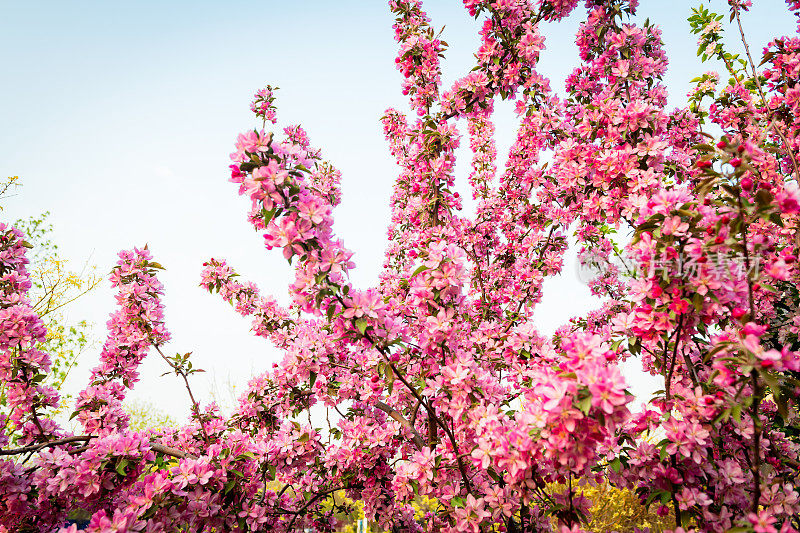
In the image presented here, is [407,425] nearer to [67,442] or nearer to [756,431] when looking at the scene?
[756,431]

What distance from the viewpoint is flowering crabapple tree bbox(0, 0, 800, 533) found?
1990 mm

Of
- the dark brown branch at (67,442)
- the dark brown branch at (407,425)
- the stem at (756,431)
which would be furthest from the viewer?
the dark brown branch at (407,425)

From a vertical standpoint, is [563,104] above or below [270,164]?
above

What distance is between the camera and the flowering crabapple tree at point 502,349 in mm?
1990

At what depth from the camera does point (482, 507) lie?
2.45 meters

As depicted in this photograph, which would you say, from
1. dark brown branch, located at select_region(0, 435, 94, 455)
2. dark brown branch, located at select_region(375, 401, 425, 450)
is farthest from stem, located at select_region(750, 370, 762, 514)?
dark brown branch, located at select_region(0, 435, 94, 455)

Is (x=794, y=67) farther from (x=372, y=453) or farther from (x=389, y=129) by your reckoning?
(x=372, y=453)

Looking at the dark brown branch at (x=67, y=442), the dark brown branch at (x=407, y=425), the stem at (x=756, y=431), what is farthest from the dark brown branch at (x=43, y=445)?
the stem at (x=756, y=431)

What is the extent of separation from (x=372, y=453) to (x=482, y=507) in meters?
1.19

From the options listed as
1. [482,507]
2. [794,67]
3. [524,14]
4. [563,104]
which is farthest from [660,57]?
[482,507]

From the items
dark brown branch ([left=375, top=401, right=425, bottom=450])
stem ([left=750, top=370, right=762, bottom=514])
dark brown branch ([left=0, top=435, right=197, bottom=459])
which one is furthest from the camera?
dark brown branch ([left=375, top=401, right=425, bottom=450])

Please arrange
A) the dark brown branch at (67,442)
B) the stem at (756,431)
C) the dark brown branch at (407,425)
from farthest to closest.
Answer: the dark brown branch at (407,425), the dark brown branch at (67,442), the stem at (756,431)

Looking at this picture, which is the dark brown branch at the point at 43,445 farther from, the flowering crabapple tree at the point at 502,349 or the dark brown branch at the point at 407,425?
the dark brown branch at the point at 407,425

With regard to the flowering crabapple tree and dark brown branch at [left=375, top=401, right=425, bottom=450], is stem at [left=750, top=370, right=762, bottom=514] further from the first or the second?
dark brown branch at [left=375, top=401, right=425, bottom=450]
